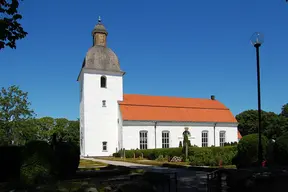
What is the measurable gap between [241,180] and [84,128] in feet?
93.0

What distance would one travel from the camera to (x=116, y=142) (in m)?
35.7

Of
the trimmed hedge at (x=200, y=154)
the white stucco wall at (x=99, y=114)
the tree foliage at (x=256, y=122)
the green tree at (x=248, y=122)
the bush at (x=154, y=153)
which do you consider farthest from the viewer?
the green tree at (x=248, y=122)

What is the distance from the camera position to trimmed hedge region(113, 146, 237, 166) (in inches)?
758

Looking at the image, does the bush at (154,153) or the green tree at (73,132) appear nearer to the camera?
the bush at (154,153)

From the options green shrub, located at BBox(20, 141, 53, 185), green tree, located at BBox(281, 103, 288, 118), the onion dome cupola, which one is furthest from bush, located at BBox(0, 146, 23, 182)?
green tree, located at BBox(281, 103, 288, 118)

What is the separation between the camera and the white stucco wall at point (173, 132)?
34.4 metres

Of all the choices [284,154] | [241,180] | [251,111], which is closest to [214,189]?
[241,180]

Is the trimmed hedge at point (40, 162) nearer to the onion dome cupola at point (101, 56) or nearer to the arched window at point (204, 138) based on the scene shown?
the onion dome cupola at point (101, 56)

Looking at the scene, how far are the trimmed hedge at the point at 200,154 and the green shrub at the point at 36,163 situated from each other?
39.9 feet

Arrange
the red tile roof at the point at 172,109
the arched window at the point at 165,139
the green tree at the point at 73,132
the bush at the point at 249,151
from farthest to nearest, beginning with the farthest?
the green tree at the point at 73,132 < the arched window at the point at 165,139 < the red tile roof at the point at 172,109 < the bush at the point at 249,151

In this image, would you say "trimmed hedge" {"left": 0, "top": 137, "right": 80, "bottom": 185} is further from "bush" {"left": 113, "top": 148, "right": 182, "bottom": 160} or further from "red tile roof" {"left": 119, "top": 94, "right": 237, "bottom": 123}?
"red tile roof" {"left": 119, "top": 94, "right": 237, "bottom": 123}

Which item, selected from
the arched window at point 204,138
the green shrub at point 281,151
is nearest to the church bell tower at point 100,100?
the arched window at point 204,138

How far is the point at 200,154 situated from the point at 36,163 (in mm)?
15018

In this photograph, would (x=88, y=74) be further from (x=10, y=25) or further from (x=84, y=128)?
(x=10, y=25)
